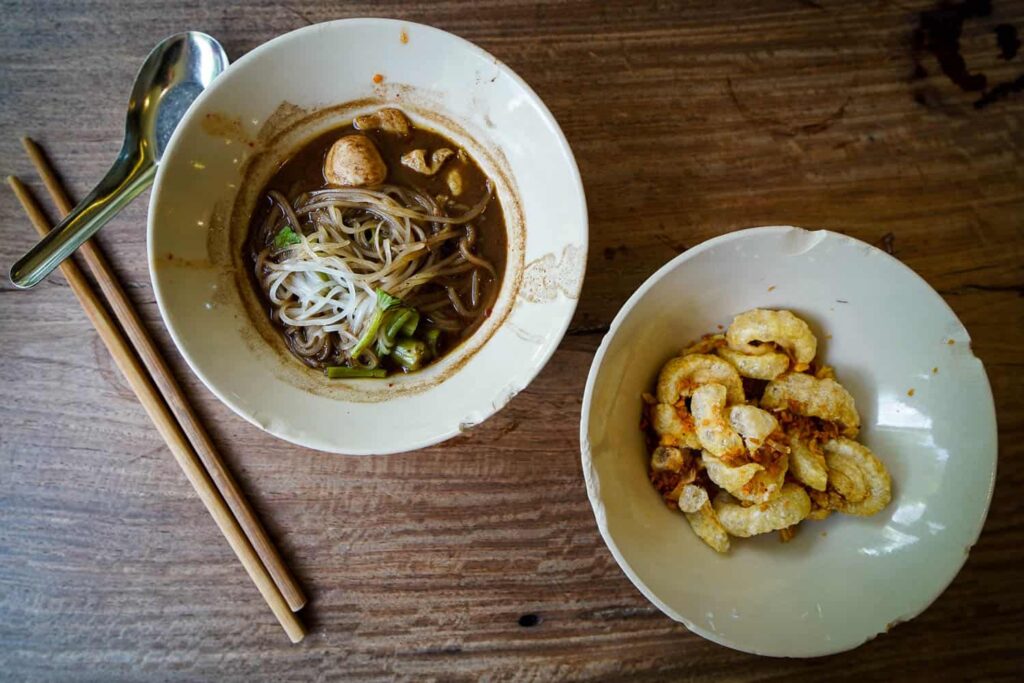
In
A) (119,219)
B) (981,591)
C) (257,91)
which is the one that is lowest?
(981,591)

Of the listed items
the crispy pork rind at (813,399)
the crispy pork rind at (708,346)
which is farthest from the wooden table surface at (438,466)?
the crispy pork rind at (813,399)

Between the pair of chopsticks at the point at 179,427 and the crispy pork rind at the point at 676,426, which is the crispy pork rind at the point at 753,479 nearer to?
the crispy pork rind at the point at 676,426

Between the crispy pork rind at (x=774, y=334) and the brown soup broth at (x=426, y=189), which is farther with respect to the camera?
the brown soup broth at (x=426, y=189)

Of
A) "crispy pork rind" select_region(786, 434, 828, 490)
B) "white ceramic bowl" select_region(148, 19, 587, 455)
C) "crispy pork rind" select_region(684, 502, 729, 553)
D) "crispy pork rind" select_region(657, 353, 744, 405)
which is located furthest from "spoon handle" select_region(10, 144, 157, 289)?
"crispy pork rind" select_region(786, 434, 828, 490)

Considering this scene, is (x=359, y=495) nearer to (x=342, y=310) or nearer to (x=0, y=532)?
(x=342, y=310)

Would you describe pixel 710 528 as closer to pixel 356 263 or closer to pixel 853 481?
pixel 853 481

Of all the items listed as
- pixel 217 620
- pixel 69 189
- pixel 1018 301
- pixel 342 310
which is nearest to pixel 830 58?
pixel 1018 301
